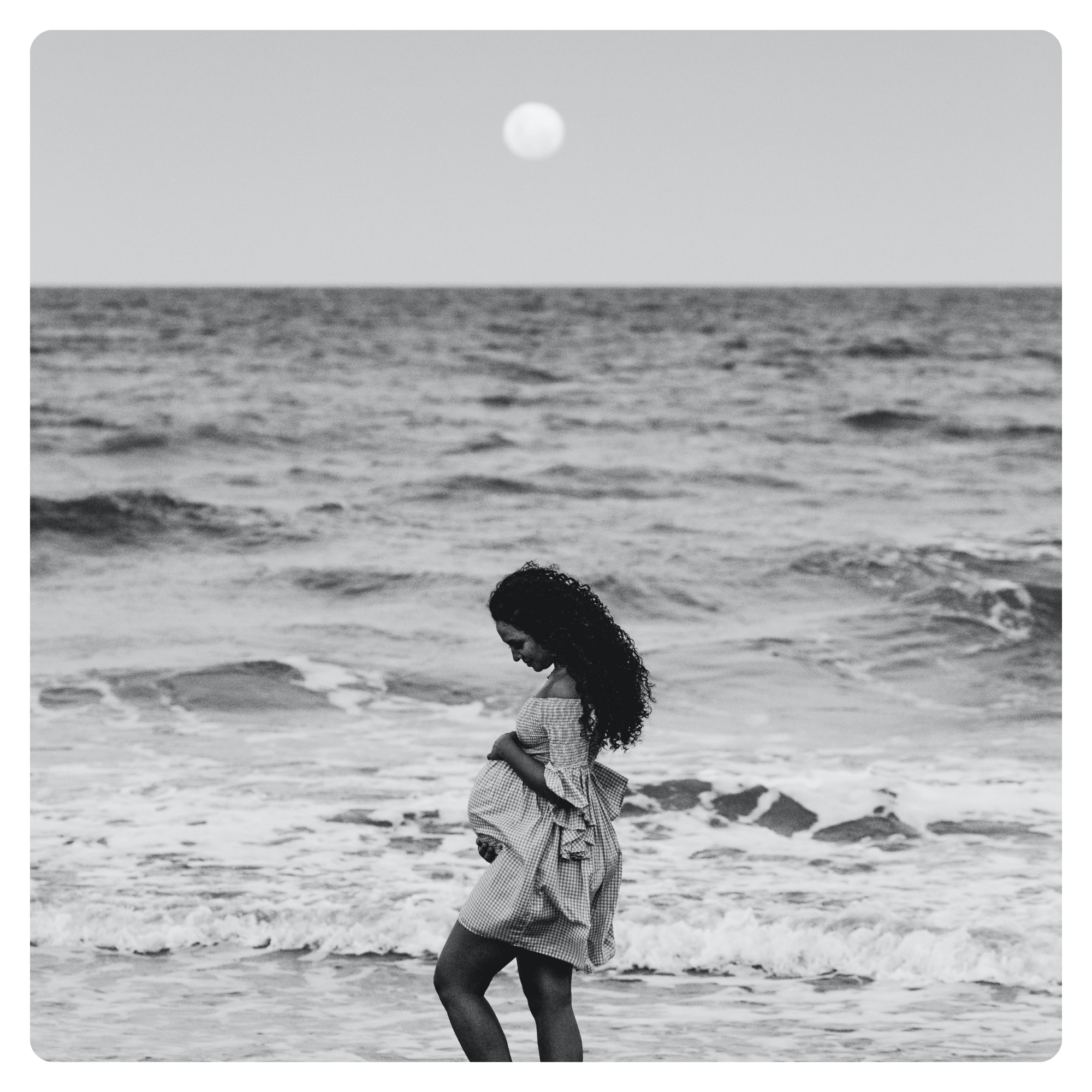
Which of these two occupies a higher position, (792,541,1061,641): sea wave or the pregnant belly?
(792,541,1061,641): sea wave

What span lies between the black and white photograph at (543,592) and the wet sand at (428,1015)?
2 centimetres

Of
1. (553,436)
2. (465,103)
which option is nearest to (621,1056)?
(465,103)

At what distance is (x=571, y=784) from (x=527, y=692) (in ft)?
21.0

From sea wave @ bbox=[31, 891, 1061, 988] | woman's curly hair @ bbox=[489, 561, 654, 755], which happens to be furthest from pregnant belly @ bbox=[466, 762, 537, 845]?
sea wave @ bbox=[31, 891, 1061, 988]

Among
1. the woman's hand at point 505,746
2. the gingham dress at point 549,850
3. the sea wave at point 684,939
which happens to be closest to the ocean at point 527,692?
the sea wave at point 684,939

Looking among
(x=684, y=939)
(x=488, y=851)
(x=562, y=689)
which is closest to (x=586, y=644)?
(x=562, y=689)

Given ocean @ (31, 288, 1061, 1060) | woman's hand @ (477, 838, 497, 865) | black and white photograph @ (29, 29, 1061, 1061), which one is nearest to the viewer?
woman's hand @ (477, 838, 497, 865)

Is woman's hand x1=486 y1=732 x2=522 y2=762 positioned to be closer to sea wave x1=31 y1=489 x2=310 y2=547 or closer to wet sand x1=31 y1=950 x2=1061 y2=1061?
wet sand x1=31 y1=950 x2=1061 y2=1061

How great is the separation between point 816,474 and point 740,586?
4209mm

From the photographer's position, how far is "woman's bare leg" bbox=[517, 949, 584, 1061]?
3336 mm

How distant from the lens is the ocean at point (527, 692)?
5.47 metres

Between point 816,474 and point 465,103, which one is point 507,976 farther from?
point 816,474

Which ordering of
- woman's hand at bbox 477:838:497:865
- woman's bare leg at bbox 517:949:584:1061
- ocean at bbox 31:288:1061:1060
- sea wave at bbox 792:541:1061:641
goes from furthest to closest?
sea wave at bbox 792:541:1061:641
ocean at bbox 31:288:1061:1060
woman's hand at bbox 477:838:497:865
woman's bare leg at bbox 517:949:584:1061

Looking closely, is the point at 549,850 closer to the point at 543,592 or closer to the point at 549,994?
the point at 549,994
